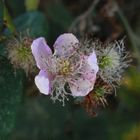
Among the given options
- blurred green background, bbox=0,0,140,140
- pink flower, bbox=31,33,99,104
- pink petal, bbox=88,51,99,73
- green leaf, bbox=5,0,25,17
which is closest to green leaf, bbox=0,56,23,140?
pink flower, bbox=31,33,99,104

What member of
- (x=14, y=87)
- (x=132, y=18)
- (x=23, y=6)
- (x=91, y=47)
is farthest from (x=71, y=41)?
(x=132, y=18)

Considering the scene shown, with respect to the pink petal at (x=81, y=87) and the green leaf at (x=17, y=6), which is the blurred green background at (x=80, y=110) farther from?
the pink petal at (x=81, y=87)

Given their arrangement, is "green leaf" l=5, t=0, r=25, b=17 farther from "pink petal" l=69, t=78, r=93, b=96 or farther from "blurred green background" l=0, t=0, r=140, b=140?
"pink petal" l=69, t=78, r=93, b=96

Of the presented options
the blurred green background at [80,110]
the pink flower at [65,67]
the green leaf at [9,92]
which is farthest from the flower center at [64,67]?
the blurred green background at [80,110]

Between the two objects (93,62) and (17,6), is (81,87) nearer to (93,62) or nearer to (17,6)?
(93,62)

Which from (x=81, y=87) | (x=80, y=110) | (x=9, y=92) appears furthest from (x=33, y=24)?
(x=80, y=110)

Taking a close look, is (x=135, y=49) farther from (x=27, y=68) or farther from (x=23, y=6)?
(x=27, y=68)

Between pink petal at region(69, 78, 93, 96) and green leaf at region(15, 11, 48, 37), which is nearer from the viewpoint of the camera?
pink petal at region(69, 78, 93, 96)
